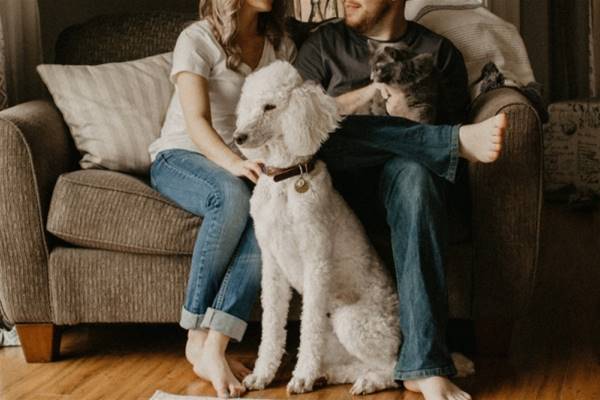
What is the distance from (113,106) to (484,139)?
116cm

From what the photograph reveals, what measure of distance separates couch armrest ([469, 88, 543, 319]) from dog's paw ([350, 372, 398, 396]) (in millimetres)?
337

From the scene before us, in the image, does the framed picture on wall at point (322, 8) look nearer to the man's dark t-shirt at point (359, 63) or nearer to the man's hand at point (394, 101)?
the man's dark t-shirt at point (359, 63)

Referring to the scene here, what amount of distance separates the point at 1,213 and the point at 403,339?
107cm

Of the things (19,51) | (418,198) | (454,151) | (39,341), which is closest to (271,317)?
(418,198)

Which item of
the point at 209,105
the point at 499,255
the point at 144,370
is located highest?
the point at 209,105

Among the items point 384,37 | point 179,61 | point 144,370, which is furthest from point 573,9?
point 144,370

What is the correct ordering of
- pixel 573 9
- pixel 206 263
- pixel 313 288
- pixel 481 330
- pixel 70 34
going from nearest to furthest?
pixel 313 288 → pixel 206 263 → pixel 481 330 → pixel 70 34 → pixel 573 9

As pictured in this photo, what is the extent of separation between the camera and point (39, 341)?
2535 mm

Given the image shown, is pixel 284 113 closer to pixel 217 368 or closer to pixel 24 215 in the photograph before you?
pixel 217 368

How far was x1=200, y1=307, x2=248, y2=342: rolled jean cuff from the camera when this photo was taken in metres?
2.34

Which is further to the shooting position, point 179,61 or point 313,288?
point 179,61

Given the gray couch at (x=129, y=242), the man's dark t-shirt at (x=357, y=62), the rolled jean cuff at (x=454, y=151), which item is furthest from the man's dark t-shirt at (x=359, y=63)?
the rolled jean cuff at (x=454, y=151)

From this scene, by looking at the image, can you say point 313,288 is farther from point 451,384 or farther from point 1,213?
point 1,213

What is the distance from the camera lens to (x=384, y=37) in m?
2.65
